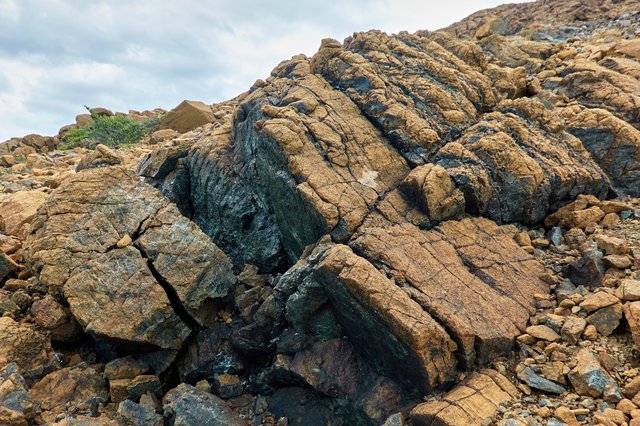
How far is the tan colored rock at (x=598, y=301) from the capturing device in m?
8.89

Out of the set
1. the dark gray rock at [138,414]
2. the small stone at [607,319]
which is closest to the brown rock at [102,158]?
the dark gray rock at [138,414]

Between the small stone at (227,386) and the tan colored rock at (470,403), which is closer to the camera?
the tan colored rock at (470,403)

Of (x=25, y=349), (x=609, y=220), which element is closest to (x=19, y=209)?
(x=25, y=349)

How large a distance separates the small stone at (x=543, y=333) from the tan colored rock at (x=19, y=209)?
18847mm

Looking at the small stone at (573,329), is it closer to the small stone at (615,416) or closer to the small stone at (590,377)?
the small stone at (590,377)

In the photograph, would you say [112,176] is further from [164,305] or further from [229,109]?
[229,109]

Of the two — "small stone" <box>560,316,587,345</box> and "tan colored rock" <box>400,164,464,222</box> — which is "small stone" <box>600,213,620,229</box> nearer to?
"tan colored rock" <box>400,164,464,222</box>

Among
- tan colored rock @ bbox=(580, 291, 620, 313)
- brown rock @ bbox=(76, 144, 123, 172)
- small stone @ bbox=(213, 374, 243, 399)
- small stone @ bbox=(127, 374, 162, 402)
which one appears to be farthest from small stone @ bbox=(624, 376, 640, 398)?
brown rock @ bbox=(76, 144, 123, 172)

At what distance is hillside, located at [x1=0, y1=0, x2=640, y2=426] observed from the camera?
8906mm

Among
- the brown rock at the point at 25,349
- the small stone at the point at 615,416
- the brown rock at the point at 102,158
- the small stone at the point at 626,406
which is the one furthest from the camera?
the brown rock at the point at 102,158

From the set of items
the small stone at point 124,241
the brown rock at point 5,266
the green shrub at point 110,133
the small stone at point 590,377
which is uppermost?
the green shrub at point 110,133

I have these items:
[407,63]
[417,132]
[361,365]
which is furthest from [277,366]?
[407,63]

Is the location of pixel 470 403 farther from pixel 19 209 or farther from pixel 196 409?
pixel 19 209

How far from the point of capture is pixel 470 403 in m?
8.03
